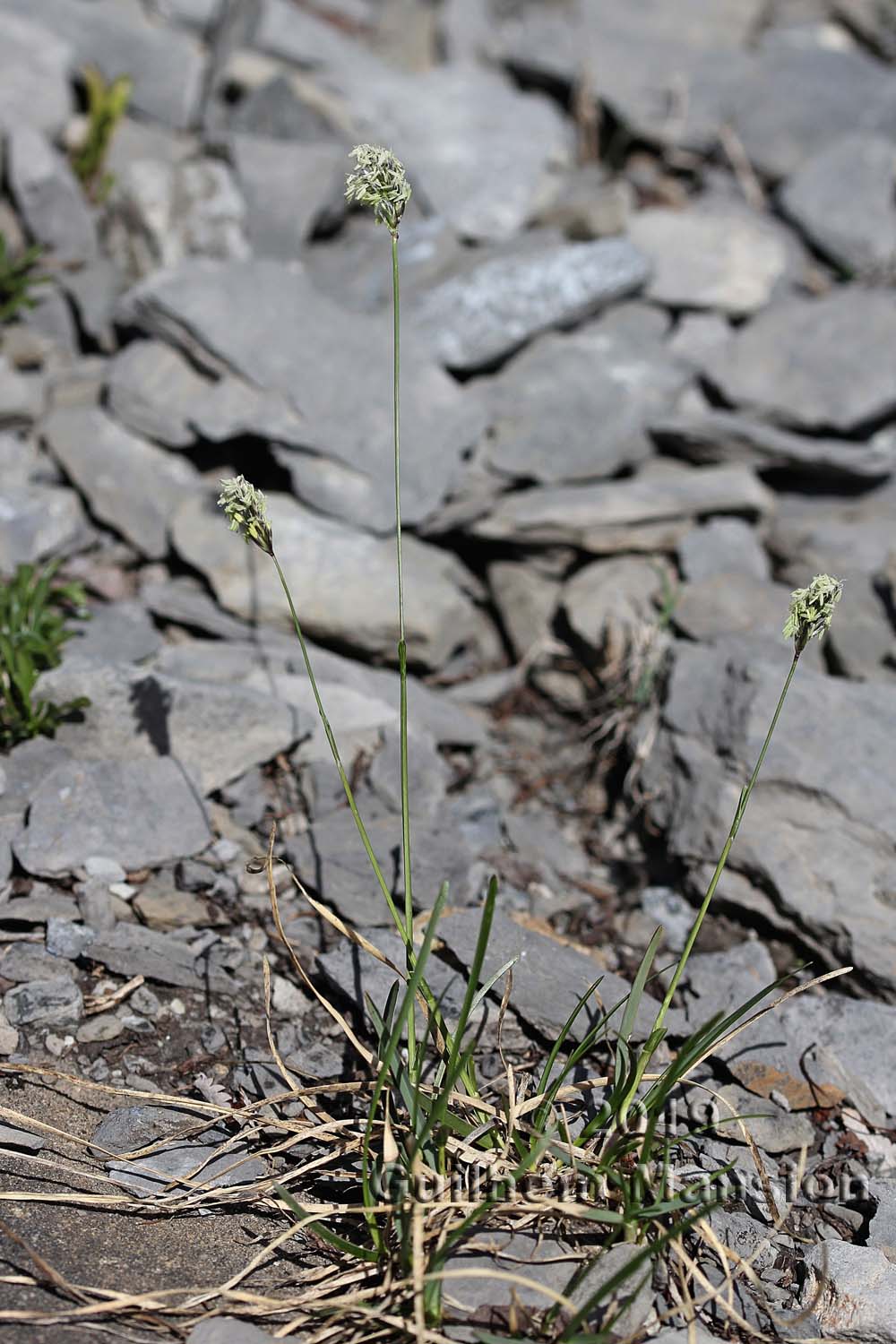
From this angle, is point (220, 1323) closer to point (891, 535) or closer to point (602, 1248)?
point (602, 1248)

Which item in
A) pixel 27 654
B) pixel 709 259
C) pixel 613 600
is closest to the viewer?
pixel 27 654

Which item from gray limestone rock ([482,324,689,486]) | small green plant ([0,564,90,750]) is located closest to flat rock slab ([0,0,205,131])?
gray limestone rock ([482,324,689,486])

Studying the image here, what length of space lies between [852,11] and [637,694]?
537 cm

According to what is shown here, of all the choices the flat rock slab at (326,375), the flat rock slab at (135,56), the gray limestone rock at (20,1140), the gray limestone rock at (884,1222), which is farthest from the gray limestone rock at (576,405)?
the gray limestone rock at (20,1140)

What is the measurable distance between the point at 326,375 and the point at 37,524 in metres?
1.14

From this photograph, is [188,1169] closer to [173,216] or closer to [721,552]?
[721,552]

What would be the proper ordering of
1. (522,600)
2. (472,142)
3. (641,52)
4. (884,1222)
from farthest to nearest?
(641,52), (472,142), (522,600), (884,1222)

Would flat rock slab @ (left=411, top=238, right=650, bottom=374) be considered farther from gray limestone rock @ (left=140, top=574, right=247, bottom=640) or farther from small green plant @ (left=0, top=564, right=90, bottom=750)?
small green plant @ (left=0, top=564, right=90, bottom=750)

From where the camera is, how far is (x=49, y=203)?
4551 mm

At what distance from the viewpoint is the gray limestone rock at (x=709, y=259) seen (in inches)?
195

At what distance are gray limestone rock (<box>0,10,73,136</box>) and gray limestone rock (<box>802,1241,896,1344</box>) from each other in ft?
16.3

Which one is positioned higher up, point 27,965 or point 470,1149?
point 470,1149

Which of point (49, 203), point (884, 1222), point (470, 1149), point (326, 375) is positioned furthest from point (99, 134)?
point (884, 1222)

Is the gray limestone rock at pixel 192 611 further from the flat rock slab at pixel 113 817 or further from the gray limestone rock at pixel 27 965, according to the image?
the gray limestone rock at pixel 27 965
